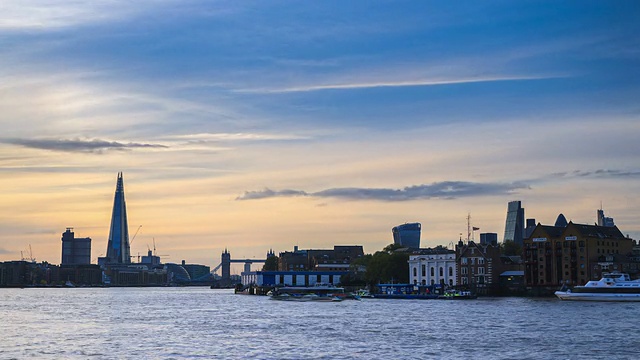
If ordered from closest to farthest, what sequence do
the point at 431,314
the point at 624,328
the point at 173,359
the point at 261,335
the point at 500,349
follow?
the point at 173,359 → the point at 500,349 → the point at 261,335 → the point at 624,328 → the point at 431,314

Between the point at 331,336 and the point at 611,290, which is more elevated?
the point at 611,290

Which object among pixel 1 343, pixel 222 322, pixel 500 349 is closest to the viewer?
pixel 500 349

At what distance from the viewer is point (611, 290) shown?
174125 mm

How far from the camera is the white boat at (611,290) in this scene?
172125 millimetres

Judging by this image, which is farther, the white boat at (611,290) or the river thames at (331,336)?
the white boat at (611,290)

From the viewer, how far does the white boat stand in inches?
6777

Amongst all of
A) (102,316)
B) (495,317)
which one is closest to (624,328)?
(495,317)

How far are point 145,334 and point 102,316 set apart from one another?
133ft

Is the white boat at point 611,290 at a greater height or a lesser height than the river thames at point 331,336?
greater

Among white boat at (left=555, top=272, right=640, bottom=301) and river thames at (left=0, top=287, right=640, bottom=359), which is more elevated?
white boat at (left=555, top=272, right=640, bottom=301)

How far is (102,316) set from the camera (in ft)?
439

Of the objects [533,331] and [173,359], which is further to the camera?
[533,331]

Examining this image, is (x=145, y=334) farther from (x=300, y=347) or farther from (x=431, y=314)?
(x=431, y=314)

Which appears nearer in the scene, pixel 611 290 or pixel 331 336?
pixel 331 336
